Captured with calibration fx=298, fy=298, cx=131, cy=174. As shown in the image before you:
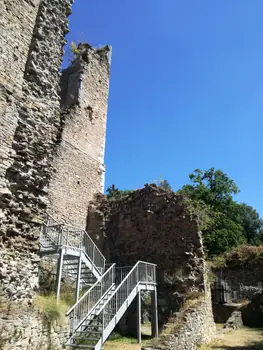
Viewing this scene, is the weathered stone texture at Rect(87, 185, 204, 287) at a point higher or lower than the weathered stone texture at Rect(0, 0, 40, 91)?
lower

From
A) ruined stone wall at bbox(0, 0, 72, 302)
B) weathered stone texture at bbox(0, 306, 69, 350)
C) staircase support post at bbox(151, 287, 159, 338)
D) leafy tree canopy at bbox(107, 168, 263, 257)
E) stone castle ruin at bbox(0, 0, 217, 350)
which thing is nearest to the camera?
weathered stone texture at bbox(0, 306, 69, 350)

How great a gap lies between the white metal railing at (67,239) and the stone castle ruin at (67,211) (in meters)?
0.06

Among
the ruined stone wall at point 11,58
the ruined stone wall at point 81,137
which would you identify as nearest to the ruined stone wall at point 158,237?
the ruined stone wall at point 81,137

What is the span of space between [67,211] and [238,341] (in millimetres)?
8386

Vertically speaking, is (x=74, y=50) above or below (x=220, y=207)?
above

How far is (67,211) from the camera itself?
44.7 feet

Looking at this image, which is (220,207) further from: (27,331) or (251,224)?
(27,331)

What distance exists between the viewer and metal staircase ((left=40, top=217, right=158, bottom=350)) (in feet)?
24.1

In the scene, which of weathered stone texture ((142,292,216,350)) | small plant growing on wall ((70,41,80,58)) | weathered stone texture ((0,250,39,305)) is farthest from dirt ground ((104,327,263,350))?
small plant growing on wall ((70,41,80,58))

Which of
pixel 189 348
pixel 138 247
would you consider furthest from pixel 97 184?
pixel 189 348

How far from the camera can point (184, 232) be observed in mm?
11836

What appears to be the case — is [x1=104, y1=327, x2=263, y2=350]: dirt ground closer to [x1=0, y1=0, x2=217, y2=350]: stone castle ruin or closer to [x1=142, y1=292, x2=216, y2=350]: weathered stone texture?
[x1=142, y1=292, x2=216, y2=350]: weathered stone texture

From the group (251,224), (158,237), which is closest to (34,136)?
(158,237)

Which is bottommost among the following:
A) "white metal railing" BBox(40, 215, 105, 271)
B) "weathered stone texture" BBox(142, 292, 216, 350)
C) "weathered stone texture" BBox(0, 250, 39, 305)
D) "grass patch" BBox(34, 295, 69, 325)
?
"weathered stone texture" BBox(142, 292, 216, 350)
